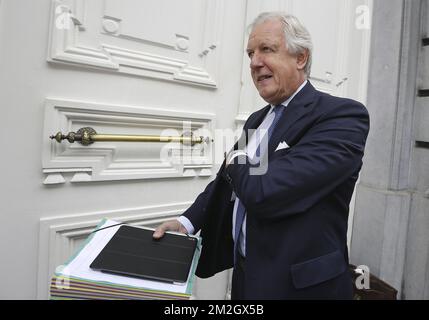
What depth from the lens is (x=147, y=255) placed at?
656 mm

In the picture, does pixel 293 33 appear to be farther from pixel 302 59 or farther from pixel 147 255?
pixel 147 255

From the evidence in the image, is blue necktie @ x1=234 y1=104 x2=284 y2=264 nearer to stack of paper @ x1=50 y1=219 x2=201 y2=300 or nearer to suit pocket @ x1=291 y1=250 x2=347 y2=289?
suit pocket @ x1=291 y1=250 x2=347 y2=289

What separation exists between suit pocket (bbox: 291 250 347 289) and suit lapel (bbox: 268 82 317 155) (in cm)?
29

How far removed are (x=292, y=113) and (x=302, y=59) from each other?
178 millimetres

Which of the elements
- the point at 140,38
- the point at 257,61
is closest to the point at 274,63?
the point at 257,61

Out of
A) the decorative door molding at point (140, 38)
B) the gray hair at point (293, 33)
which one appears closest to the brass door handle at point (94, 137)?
the decorative door molding at point (140, 38)

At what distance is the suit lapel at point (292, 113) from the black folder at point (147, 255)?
327 millimetres

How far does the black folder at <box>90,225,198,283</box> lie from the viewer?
581 mm

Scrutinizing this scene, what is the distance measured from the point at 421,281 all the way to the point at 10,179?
209cm

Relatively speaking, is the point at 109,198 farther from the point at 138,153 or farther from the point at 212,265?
the point at 212,265

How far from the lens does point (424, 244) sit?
1730 mm

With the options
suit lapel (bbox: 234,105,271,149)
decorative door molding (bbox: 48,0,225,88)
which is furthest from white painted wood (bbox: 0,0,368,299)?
suit lapel (bbox: 234,105,271,149)

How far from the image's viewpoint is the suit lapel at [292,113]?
30.5 inches
